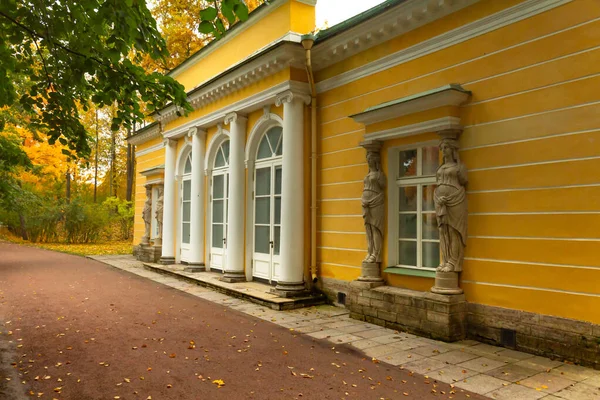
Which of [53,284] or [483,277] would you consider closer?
[483,277]

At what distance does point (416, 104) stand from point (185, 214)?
9.15 metres

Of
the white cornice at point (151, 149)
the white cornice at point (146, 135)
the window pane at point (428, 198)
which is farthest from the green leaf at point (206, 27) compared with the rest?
the white cornice at point (146, 135)

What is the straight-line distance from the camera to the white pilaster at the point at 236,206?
10000mm

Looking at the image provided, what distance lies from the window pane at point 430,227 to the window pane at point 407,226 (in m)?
0.20

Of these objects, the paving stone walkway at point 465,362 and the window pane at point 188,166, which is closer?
the paving stone walkway at point 465,362

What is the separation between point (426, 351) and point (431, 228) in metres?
1.97

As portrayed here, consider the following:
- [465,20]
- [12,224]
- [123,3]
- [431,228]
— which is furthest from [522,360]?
[12,224]

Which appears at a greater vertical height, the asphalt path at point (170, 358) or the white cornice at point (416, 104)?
the white cornice at point (416, 104)

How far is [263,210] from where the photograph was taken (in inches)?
387

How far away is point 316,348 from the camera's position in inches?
217

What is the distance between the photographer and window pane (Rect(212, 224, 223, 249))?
11430mm

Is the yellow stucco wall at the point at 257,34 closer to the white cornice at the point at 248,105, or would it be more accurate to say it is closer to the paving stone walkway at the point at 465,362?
the white cornice at the point at 248,105

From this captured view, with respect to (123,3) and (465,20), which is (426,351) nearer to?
(465,20)

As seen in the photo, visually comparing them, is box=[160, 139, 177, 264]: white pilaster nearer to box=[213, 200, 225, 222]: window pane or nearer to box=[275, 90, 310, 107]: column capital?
box=[213, 200, 225, 222]: window pane
